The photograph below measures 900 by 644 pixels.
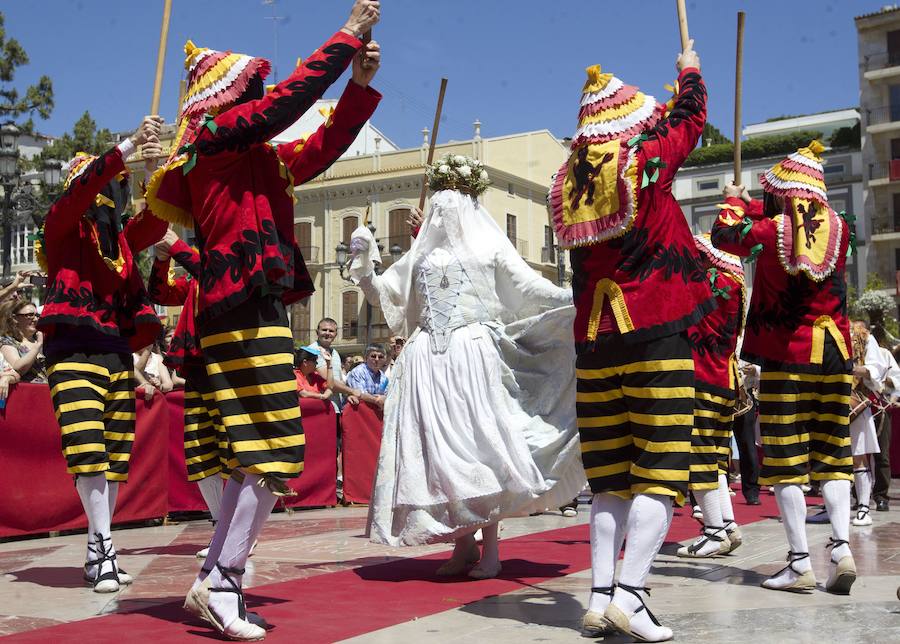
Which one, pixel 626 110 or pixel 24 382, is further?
pixel 24 382

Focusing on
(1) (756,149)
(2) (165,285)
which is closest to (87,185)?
(2) (165,285)

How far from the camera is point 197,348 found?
5.01 meters

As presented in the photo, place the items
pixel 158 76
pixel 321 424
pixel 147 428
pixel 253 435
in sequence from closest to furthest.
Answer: pixel 253 435 < pixel 158 76 < pixel 147 428 < pixel 321 424

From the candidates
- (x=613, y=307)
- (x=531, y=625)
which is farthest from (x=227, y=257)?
(x=531, y=625)

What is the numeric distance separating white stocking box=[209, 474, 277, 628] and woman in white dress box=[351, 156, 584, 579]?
1.63 meters

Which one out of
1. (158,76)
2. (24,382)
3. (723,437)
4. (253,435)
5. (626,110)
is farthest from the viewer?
(24,382)

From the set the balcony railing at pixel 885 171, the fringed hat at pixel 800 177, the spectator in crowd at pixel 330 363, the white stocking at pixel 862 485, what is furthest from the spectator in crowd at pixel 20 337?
the balcony railing at pixel 885 171

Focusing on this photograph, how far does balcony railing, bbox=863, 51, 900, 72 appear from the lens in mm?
49438

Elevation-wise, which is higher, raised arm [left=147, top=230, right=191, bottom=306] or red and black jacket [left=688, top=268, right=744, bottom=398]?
raised arm [left=147, top=230, right=191, bottom=306]

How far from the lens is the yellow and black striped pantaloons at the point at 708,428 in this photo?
6.54 meters

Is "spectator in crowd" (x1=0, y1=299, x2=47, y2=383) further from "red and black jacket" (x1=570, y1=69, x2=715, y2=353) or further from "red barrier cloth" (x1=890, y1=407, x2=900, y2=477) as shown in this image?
"red barrier cloth" (x1=890, y1=407, x2=900, y2=477)

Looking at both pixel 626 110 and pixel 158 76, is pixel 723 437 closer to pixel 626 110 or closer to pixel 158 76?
pixel 626 110

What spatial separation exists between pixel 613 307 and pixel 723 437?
3337mm

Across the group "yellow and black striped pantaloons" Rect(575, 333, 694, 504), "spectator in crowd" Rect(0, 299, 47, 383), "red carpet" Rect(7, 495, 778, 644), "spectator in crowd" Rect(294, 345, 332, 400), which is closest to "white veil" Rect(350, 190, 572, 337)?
"red carpet" Rect(7, 495, 778, 644)
